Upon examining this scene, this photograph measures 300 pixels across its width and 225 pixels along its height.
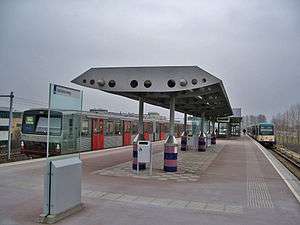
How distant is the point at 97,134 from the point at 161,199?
15.2m

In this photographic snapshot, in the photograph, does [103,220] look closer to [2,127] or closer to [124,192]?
[124,192]

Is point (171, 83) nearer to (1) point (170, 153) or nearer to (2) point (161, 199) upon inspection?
(1) point (170, 153)

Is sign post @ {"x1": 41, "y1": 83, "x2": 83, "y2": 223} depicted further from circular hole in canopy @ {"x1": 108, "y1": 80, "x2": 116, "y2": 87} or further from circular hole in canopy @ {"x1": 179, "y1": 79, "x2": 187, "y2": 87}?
circular hole in canopy @ {"x1": 179, "y1": 79, "x2": 187, "y2": 87}

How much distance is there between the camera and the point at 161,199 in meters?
8.38

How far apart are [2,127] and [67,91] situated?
344 inches

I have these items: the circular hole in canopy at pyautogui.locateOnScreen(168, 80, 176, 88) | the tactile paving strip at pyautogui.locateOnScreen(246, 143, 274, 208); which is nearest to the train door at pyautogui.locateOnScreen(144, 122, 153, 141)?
the tactile paving strip at pyautogui.locateOnScreen(246, 143, 274, 208)

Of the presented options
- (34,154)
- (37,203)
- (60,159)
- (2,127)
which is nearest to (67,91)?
(60,159)

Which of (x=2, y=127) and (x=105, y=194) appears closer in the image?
(x=105, y=194)

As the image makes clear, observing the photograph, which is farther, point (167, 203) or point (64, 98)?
point (167, 203)

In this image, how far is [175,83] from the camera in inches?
456

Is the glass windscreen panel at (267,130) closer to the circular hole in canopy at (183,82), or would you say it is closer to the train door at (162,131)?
the train door at (162,131)

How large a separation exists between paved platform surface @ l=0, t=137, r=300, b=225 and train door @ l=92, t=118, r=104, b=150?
979cm

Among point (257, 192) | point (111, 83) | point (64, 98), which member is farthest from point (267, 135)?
point (64, 98)

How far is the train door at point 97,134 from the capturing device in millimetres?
22688
